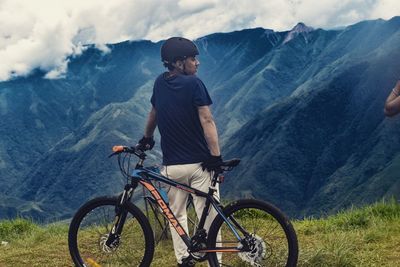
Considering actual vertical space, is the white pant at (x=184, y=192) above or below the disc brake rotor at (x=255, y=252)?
above

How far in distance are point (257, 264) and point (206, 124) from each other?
2.09m

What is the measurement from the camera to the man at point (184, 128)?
23.6 feet

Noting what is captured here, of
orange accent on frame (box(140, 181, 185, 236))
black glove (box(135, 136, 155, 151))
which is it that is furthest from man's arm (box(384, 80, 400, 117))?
black glove (box(135, 136, 155, 151))

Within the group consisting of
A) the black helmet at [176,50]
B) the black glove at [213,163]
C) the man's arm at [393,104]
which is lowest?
the black glove at [213,163]

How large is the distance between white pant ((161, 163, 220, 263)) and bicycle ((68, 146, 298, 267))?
0.11 metres

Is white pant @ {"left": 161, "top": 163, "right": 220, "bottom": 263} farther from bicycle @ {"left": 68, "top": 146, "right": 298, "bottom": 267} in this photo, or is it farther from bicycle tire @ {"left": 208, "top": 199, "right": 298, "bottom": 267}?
bicycle tire @ {"left": 208, "top": 199, "right": 298, "bottom": 267}

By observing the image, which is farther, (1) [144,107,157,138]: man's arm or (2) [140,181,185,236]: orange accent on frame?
(1) [144,107,157,138]: man's arm

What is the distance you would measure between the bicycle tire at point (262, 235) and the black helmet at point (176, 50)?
7.64 feet

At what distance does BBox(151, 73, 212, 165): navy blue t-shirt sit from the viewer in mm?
7285

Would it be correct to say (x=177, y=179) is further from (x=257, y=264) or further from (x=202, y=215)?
(x=257, y=264)

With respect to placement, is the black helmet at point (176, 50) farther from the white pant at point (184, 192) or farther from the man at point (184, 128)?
the white pant at point (184, 192)

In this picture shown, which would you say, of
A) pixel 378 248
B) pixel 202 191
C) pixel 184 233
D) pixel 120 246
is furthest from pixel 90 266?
pixel 378 248

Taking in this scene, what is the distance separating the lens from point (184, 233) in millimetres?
7332

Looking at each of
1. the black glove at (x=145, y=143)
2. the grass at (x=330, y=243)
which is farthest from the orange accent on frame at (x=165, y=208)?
the grass at (x=330, y=243)
